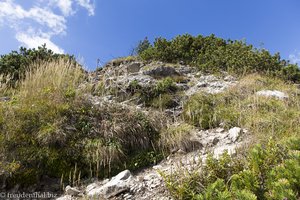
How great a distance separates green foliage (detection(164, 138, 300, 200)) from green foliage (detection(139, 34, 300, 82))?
7.41 meters

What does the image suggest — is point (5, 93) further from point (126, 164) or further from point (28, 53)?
point (28, 53)

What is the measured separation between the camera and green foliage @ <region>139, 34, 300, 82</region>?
10523 mm

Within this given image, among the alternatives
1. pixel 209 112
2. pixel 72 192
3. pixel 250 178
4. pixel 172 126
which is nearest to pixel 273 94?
pixel 209 112

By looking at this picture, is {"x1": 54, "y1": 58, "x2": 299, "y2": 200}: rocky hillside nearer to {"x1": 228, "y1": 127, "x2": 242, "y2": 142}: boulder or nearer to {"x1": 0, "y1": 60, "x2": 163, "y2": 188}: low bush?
{"x1": 228, "y1": 127, "x2": 242, "y2": 142}: boulder

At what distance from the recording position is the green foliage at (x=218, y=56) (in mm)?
10523

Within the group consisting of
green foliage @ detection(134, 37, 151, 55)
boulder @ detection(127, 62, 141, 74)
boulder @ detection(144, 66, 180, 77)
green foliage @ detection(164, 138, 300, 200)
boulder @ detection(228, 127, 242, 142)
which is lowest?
green foliage @ detection(164, 138, 300, 200)

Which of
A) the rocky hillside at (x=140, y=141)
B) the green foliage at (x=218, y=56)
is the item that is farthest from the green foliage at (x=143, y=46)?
the rocky hillside at (x=140, y=141)

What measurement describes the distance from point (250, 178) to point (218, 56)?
32.1 feet

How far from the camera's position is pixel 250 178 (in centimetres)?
254

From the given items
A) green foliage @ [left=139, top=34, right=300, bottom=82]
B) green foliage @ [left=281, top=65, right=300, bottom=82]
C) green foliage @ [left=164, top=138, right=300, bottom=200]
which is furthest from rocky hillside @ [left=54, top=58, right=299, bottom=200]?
green foliage @ [left=281, top=65, right=300, bottom=82]

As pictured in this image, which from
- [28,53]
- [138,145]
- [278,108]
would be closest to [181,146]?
[138,145]

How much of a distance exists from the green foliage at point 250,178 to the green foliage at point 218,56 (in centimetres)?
741

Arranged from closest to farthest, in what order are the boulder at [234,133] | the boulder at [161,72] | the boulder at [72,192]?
the boulder at [72,192] < the boulder at [234,133] < the boulder at [161,72]

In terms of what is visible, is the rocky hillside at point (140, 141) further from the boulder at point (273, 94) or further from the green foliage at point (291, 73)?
the green foliage at point (291, 73)
